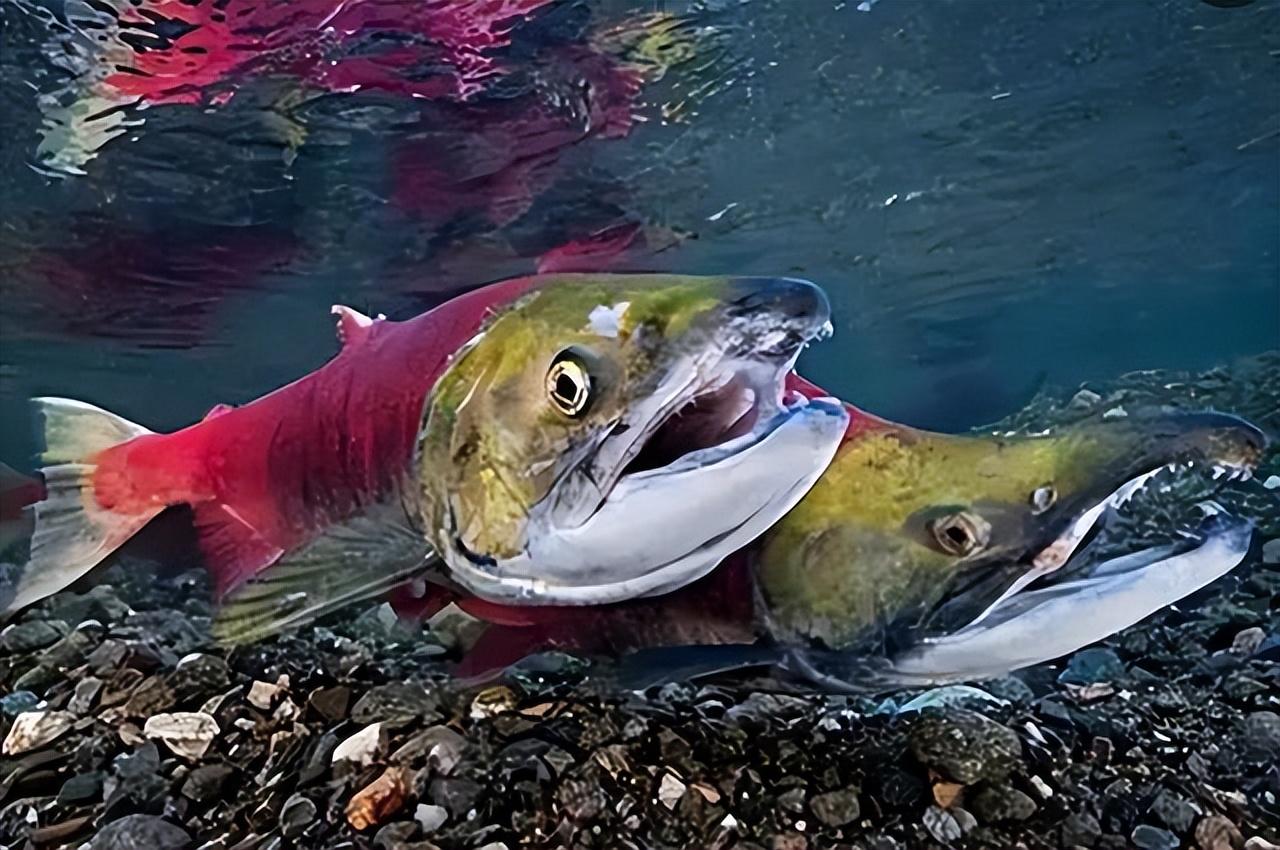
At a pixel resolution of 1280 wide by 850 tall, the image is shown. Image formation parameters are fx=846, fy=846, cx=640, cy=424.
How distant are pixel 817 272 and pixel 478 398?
2130 mm

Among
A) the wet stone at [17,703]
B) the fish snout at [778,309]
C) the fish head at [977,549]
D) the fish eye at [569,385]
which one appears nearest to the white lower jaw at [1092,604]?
the fish head at [977,549]

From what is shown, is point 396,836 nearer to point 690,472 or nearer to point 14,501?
point 690,472

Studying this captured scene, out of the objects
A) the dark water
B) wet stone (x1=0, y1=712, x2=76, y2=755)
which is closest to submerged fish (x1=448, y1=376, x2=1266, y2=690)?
the dark water

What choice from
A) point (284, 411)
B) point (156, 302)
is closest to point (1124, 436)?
A: point (284, 411)

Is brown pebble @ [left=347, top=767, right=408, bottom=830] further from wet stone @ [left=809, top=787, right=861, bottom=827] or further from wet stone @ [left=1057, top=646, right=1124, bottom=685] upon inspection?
wet stone @ [left=1057, top=646, right=1124, bottom=685]

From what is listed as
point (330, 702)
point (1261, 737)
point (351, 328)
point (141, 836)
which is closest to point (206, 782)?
point (141, 836)

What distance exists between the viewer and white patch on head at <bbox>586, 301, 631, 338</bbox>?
1172 mm

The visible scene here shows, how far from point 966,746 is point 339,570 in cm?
110

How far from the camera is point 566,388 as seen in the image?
117cm

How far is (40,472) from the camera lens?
77.4 inches

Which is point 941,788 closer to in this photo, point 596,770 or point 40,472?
point 596,770

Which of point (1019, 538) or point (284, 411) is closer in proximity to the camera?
point (1019, 538)

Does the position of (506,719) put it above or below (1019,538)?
below

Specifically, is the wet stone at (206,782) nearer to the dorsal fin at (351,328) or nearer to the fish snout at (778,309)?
the dorsal fin at (351,328)
